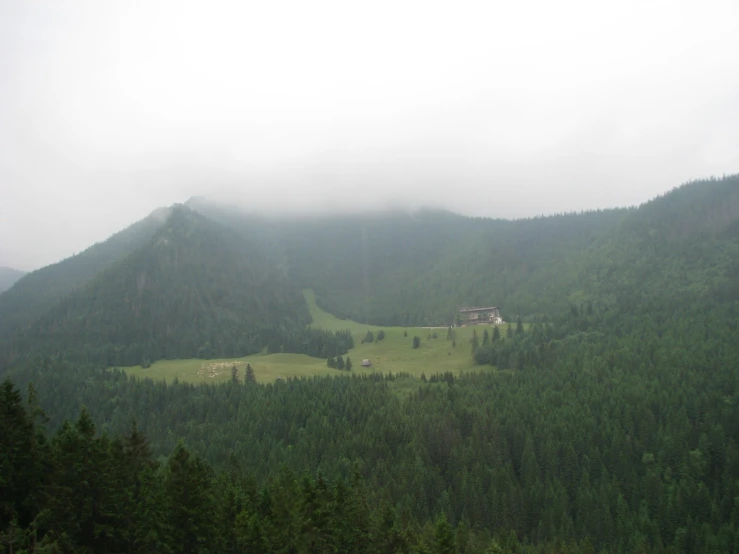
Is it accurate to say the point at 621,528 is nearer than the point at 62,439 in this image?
No

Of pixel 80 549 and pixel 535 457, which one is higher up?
pixel 80 549

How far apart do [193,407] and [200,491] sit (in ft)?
444

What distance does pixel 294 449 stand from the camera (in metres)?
134

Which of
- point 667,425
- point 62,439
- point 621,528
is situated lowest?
point 621,528

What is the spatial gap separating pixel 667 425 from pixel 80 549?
14398 cm

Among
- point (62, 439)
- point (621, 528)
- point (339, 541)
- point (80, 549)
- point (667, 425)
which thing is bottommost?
point (621, 528)

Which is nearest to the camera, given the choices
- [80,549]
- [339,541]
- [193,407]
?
[80,549]

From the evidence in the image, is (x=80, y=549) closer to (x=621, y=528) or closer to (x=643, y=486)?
(x=621, y=528)

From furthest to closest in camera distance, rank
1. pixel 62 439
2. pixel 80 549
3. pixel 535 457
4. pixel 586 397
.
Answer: pixel 586 397
pixel 535 457
pixel 62 439
pixel 80 549

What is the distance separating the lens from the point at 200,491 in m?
43.9

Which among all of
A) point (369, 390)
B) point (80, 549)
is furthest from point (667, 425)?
point (80, 549)

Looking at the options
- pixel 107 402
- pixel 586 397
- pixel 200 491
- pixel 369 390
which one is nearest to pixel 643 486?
pixel 586 397

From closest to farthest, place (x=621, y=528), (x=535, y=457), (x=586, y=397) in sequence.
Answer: (x=621, y=528)
(x=535, y=457)
(x=586, y=397)

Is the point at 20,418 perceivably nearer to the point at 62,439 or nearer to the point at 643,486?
the point at 62,439
